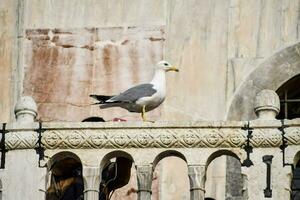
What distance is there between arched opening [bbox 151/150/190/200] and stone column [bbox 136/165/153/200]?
2.48 metres

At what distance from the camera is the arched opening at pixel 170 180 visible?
2375cm

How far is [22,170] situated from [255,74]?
4.03 metres

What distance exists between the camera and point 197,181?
829 inches

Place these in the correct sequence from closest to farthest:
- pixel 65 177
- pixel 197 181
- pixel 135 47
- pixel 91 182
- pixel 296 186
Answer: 1. pixel 197 181
2. pixel 91 182
3. pixel 65 177
4. pixel 296 186
5. pixel 135 47

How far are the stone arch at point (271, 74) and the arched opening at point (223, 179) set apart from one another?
853 mm

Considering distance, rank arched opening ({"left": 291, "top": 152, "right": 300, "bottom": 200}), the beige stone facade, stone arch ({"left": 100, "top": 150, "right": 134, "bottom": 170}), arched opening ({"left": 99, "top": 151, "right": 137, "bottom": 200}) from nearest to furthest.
→ stone arch ({"left": 100, "top": 150, "right": 134, "bottom": 170}) < arched opening ({"left": 99, "top": 151, "right": 137, "bottom": 200}) < arched opening ({"left": 291, "top": 152, "right": 300, "bottom": 200}) < the beige stone facade

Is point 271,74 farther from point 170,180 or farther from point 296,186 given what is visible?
point 170,180

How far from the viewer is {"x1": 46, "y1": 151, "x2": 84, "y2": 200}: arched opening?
70.9ft

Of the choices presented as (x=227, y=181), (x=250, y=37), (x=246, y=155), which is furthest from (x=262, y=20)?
(x=246, y=155)

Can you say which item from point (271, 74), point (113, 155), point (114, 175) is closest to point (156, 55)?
point (271, 74)

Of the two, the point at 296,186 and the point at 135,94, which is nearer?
the point at 135,94

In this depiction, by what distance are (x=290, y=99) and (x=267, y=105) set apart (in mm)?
3314

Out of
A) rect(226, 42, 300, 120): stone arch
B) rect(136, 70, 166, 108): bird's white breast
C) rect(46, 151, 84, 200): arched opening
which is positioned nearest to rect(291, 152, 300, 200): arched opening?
rect(226, 42, 300, 120): stone arch

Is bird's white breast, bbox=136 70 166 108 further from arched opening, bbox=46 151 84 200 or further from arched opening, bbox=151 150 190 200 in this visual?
arched opening, bbox=151 150 190 200
